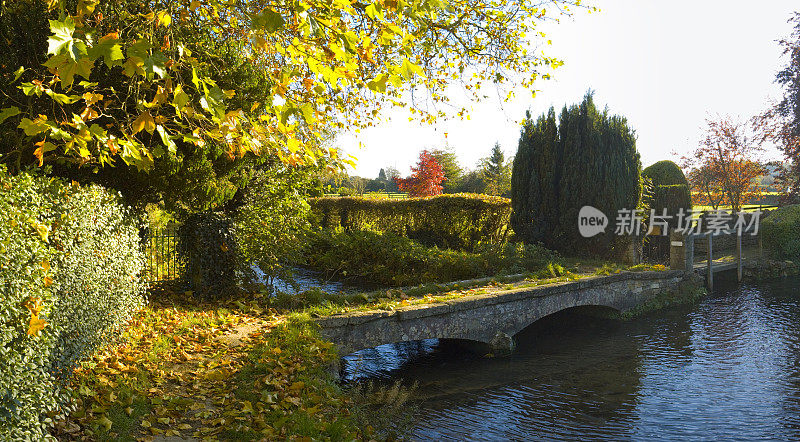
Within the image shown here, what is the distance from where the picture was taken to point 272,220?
324 inches

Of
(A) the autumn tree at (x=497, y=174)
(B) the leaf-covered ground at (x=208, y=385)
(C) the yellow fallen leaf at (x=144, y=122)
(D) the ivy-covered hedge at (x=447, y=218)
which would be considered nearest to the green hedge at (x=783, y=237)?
(D) the ivy-covered hedge at (x=447, y=218)

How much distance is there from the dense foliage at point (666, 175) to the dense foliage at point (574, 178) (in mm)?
4039

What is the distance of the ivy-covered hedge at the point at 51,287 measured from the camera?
10.5 feet

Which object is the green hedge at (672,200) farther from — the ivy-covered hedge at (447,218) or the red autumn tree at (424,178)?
the red autumn tree at (424,178)

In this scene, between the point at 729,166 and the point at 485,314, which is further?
the point at 729,166

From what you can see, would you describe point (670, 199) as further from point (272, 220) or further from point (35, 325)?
point (35, 325)

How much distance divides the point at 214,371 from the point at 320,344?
3.95 feet

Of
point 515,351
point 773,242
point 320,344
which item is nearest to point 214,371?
point 320,344

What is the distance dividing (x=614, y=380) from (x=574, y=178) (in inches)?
258

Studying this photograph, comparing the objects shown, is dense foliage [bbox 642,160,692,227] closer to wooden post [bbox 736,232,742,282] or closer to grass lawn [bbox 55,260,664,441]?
wooden post [bbox 736,232,742,282]

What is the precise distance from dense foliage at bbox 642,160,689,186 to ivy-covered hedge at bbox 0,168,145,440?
Result: 1522cm

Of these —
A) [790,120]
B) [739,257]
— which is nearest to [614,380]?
[739,257]

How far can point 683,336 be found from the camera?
9.30m

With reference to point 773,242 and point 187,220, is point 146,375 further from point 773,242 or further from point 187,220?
point 773,242
